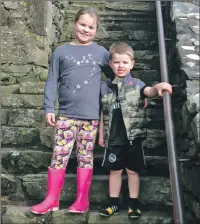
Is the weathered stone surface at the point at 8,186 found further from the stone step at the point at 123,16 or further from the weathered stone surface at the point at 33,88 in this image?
the stone step at the point at 123,16

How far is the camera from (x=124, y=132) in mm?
2953

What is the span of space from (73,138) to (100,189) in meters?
0.44

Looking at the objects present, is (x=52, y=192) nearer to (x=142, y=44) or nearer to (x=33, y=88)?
(x=33, y=88)

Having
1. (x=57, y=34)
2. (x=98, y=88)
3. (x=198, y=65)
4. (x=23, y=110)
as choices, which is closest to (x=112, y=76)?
(x=98, y=88)

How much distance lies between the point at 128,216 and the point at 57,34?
111 inches

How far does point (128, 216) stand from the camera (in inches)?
114

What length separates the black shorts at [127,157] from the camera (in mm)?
2932

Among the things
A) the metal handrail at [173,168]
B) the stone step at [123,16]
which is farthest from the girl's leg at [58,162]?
the stone step at [123,16]

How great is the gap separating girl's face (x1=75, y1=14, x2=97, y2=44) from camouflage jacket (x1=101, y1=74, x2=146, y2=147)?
391 millimetres

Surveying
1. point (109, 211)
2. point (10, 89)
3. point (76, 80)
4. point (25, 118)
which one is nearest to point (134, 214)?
point (109, 211)

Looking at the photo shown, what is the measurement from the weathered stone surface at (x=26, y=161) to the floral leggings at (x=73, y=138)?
0.41 metres

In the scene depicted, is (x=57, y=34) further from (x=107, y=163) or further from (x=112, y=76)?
(x=107, y=163)

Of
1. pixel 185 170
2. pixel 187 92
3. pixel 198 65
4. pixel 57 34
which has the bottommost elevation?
pixel 185 170

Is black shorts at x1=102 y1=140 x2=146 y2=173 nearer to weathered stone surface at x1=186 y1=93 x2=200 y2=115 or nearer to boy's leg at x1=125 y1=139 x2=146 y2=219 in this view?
boy's leg at x1=125 y1=139 x2=146 y2=219
